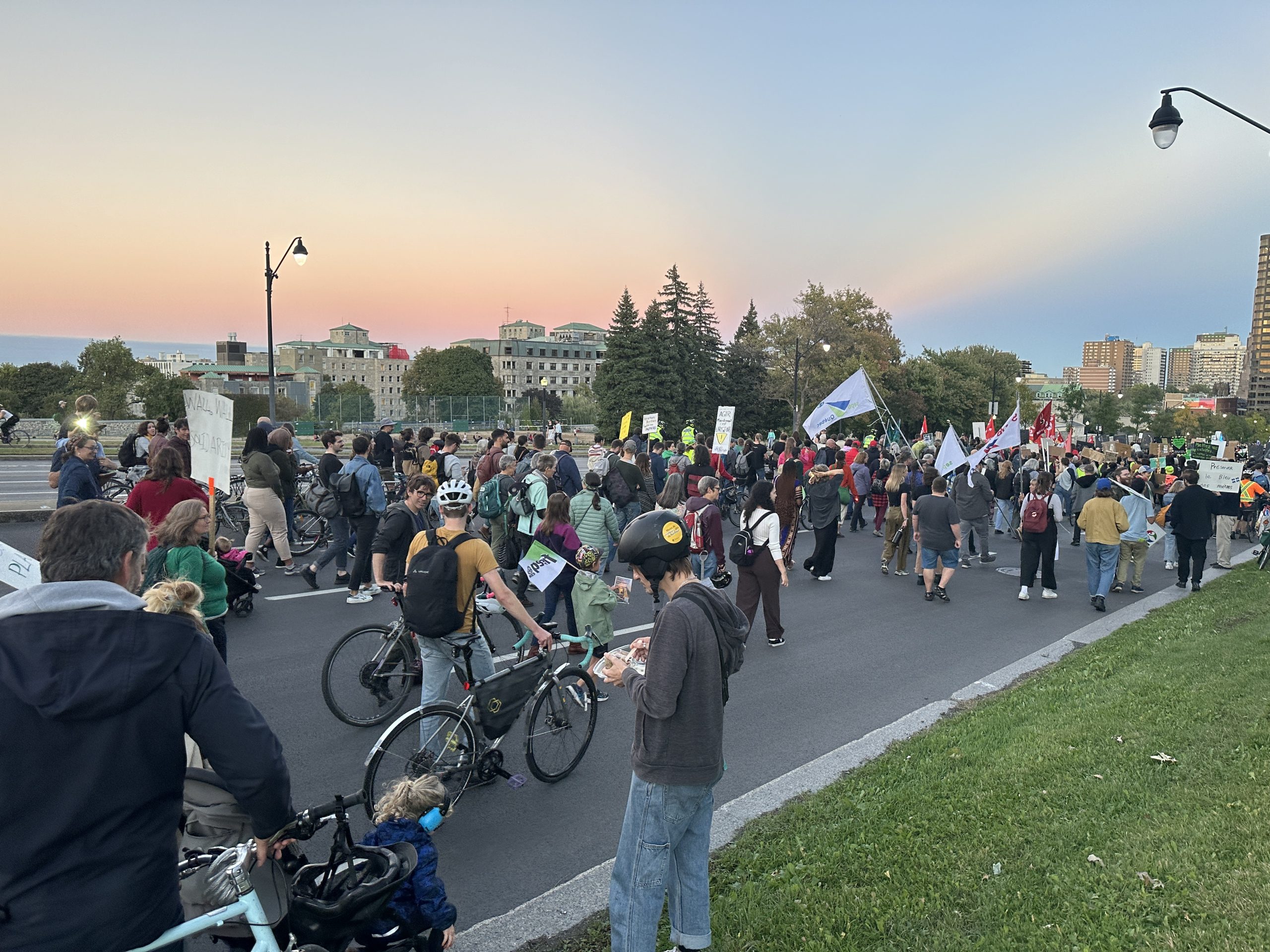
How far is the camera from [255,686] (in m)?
6.92

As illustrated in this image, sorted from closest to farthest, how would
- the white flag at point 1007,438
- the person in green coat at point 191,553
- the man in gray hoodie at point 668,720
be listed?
the man in gray hoodie at point 668,720
the person in green coat at point 191,553
the white flag at point 1007,438

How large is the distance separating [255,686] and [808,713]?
4.86 meters

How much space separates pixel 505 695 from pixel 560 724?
2.31 feet

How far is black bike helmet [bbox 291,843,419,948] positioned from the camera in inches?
100

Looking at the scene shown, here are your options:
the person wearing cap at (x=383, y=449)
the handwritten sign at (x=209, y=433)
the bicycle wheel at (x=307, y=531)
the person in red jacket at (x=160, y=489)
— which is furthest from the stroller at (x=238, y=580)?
the person wearing cap at (x=383, y=449)

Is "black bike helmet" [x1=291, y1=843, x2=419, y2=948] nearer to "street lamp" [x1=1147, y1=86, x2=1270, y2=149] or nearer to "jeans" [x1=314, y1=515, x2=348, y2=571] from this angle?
"jeans" [x1=314, y1=515, x2=348, y2=571]

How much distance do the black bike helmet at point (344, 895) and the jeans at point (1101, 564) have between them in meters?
11.0

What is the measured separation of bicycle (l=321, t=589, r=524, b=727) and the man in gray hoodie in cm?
314

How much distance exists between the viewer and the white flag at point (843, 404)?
53.1 feet

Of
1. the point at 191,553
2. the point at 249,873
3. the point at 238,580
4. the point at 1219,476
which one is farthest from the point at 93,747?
the point at 1219,476

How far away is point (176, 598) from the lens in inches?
133

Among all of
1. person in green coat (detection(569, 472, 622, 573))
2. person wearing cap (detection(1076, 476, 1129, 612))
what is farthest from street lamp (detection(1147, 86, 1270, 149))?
person in green coat (detection(569, 472, 622, 573))

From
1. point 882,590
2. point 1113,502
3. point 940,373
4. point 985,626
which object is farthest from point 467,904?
point 940,373

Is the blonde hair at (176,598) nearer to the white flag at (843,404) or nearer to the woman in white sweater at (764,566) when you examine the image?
the woman in white sweater at (764,566)
